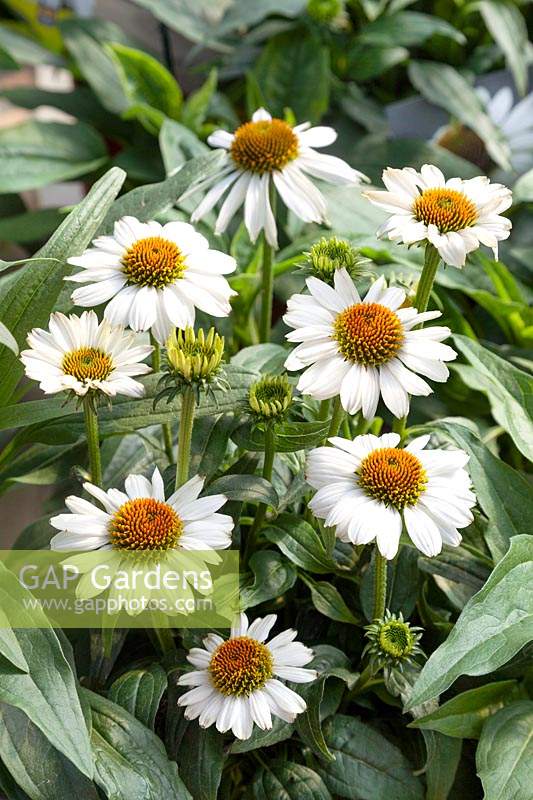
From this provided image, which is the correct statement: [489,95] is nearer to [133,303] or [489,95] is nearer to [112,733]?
[133,303]

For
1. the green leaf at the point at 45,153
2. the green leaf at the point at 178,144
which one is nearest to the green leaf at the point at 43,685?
the green leaf at the point at 178,144

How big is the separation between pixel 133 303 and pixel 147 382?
71mm

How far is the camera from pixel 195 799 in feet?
1.50

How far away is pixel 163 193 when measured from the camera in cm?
58

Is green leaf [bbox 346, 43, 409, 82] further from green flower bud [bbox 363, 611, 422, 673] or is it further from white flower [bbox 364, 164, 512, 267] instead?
green flower bud [bbox 363, 611, 422, 673]

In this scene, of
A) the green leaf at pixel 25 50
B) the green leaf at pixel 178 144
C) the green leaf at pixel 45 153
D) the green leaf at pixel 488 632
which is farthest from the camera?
the green leaf at pixel 25 50

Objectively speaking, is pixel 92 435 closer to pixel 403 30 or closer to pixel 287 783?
pixel 287 783

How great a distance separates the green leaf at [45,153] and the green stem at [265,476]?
0.52m

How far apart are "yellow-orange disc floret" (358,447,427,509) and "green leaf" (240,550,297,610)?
0.31 feet

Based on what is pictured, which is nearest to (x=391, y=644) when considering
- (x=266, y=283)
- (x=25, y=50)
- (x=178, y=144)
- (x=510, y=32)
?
(x=266, y=283)

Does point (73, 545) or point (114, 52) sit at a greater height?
point (114, 52)

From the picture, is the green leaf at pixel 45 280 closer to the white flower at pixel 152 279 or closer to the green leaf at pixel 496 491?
the white flower at pixel 152 279

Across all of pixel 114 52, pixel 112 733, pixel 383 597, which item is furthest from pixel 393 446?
pixel 114 52

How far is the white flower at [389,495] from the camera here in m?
0.40
